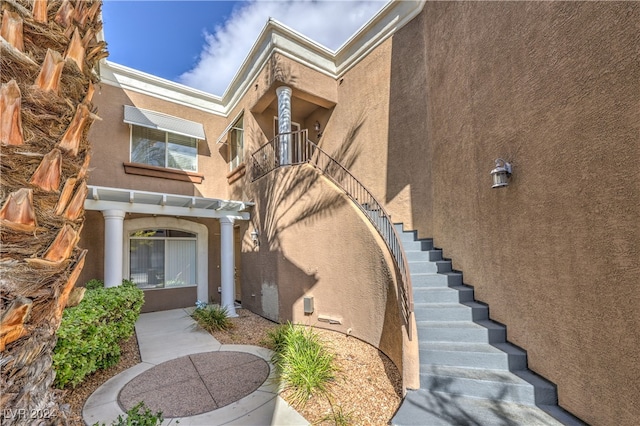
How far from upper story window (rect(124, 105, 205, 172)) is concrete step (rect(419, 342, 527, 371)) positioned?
31.1ft

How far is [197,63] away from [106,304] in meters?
8.92

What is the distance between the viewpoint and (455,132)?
563cm

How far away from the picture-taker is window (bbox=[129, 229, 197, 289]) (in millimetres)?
9191

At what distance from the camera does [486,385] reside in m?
3.68

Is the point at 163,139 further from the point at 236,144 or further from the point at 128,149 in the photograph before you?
the point at 236,144

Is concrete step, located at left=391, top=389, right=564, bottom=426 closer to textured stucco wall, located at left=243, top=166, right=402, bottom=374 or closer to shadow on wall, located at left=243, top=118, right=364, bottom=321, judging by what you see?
textured stucco wall, located at left=243, top=166, right=402, bottom=374

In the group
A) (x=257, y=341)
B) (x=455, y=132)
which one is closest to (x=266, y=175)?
(x=257, y=341)

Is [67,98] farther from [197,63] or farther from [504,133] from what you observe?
[197,63]

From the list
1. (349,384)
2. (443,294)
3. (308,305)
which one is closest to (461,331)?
(443,294)

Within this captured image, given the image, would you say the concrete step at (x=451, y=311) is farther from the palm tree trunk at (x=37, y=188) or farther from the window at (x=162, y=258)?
the window at (x=162, y=258)

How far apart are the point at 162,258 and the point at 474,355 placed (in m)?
9.10

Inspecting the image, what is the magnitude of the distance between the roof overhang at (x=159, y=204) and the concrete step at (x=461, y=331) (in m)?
5.97

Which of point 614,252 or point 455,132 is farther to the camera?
point 455,132

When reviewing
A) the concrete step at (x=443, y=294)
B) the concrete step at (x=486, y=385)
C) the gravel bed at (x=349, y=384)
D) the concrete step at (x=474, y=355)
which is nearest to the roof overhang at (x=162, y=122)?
the gravel bed at (x=349, y=384)
